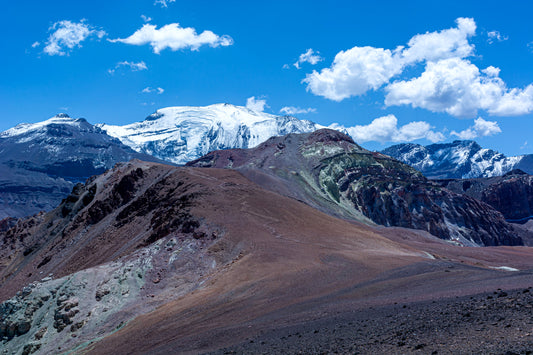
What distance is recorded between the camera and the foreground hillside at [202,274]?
23500 millimetres

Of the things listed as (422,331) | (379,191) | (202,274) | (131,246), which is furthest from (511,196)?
(422,331)

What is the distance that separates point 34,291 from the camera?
108ft

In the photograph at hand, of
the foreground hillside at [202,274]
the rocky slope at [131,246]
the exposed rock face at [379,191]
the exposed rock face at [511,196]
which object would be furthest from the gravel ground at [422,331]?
the exposed rock face at [511,196]

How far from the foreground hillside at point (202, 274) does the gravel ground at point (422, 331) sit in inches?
16.6

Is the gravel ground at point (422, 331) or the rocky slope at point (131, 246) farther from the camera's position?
the rocky slope at point (131, 246)

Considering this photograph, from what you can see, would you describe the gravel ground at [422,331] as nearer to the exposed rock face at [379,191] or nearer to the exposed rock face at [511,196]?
the exposed rock face at [379,191]

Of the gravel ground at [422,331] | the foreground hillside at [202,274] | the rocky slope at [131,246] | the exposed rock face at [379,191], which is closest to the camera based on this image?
the gravel ground at [422,331]

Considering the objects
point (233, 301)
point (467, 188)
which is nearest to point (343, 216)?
point (233, 301)

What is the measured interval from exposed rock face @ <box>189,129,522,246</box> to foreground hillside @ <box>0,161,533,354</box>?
43.4 metres

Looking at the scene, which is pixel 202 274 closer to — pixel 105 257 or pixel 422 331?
pixel 105 257

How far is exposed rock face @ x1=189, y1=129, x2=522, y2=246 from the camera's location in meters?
Result: 104

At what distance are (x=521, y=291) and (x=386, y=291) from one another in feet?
28.8

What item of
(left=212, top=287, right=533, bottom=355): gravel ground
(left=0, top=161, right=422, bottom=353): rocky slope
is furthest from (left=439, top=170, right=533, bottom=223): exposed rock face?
(left=212, top=287, right=533, bottom=355): gravel ground

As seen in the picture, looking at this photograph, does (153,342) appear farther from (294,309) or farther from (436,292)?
(436,292)
